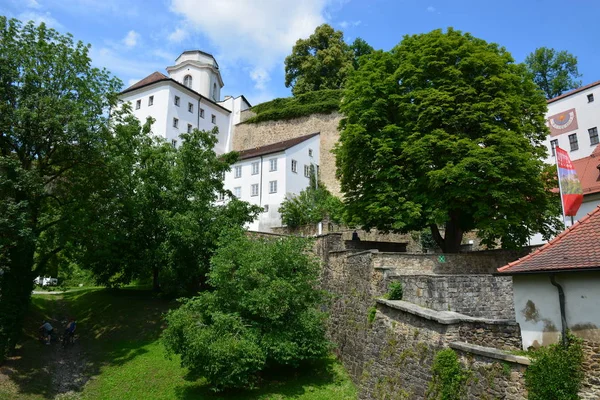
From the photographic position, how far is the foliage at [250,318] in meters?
14.6

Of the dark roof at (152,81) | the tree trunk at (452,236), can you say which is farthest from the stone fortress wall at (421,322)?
the dark roof at (152,81)

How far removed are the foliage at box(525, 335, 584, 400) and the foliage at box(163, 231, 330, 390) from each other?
843 centimetres

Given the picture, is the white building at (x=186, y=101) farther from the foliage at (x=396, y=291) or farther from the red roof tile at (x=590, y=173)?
the foliage at (x=396, y=291)

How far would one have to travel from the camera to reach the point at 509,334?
34.3ft

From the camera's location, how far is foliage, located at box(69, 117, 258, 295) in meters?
21.4

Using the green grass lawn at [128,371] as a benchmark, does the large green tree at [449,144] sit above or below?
above

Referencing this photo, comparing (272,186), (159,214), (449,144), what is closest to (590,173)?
(449,144)

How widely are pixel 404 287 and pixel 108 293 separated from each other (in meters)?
21.4

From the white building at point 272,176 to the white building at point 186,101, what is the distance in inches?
213

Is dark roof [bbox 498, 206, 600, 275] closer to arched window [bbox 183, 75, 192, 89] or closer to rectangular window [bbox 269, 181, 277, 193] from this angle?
rectangular window [bbox 269, 181, 277, 193]

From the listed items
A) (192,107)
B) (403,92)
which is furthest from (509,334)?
(192,107)

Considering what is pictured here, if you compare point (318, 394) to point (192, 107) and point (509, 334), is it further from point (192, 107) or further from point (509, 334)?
point (192, 107)

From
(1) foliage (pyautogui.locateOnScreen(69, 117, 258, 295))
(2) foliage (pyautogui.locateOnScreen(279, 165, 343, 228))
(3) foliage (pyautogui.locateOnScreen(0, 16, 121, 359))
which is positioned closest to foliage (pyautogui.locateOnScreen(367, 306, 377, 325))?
(1) foliage (pyautogui.locateOnScreen(69, 117, 258, 295))

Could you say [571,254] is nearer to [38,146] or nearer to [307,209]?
[38,146]
